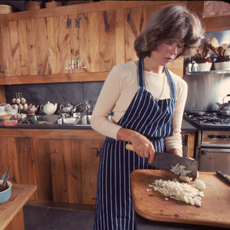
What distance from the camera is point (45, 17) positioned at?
2006 mm

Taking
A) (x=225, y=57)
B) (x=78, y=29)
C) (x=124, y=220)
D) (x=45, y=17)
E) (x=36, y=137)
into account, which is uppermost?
(x=45, y=17)

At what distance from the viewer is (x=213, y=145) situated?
163 centimetres

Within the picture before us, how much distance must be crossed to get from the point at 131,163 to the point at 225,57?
1.73m

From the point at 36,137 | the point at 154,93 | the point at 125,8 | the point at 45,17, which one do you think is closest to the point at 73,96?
the point at 36,137

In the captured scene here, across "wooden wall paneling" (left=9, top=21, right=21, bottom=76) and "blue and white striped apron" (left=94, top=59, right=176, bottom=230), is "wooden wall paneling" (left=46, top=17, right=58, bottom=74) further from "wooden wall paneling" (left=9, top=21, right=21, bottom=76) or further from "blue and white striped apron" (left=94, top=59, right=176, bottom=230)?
"blue and white striped apron" (left=94, top=59, right=176, bottom=230)

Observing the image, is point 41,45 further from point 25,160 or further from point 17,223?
point 17,223

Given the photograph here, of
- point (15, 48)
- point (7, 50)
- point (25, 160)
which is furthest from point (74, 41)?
point (25, 160)

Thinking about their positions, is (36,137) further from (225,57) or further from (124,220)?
(225,57)

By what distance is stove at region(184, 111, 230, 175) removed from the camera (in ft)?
5.23

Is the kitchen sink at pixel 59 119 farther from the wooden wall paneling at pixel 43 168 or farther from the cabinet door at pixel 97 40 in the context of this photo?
the cabinet door at pixel 97 40

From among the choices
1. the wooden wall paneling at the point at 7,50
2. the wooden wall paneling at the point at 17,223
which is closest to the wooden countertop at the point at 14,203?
the wooden wall paneling at the point at 17,223

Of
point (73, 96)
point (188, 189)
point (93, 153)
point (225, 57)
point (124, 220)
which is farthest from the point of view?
point (73, 96)

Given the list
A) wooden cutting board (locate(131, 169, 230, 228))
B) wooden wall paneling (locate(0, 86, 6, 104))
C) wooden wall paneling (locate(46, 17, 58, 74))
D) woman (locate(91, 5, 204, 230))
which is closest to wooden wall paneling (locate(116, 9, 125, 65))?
wooden wall paneling (locate(46, 17, 58, 74))

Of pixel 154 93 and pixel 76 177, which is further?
pixel 76 177
